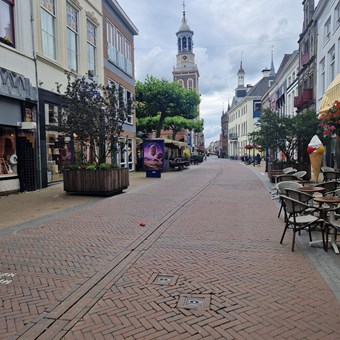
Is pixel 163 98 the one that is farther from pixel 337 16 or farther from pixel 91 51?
pixel 337 16

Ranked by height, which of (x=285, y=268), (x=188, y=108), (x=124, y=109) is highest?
(x=188, y=108)

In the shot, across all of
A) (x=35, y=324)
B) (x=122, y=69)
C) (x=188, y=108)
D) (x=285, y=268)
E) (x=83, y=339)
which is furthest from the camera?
(x=188, y=108)

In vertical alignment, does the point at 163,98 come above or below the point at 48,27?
below

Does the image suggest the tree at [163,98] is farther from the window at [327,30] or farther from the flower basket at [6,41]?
the flower basket at [6,41]

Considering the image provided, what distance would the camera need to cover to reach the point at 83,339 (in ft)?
9.77

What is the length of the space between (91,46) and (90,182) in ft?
35.9

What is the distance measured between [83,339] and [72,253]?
2.56 m

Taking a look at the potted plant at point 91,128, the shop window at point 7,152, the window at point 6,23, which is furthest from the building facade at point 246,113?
the shop window at point 7,152

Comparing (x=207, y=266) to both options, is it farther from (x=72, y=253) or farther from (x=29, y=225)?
(x=29, y=225)

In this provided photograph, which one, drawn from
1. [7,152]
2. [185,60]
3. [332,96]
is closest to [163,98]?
[7,152]

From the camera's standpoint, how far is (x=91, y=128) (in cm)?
1201

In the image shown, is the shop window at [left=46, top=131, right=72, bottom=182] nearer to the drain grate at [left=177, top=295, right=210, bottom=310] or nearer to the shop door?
the shop door

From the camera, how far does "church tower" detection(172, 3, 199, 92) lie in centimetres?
8306

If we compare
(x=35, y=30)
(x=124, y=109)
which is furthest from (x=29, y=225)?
(x=35, y=30)
